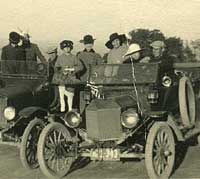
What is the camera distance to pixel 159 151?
8.41 meters

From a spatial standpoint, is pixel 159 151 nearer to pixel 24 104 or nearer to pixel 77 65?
pixel 24 104

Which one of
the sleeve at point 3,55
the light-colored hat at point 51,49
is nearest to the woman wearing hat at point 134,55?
the sleeve at point 3,55

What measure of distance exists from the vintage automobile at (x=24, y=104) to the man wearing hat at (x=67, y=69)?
0.33 meters

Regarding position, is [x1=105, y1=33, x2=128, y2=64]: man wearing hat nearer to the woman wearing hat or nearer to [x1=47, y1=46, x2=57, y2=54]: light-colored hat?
the woman wearing hat

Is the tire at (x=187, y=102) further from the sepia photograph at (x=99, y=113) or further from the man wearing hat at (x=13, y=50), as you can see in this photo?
the man wearing hat at (x=13, y=50)

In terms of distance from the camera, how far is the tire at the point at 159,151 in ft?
26.7

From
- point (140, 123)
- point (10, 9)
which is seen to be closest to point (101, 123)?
point (140, 123)

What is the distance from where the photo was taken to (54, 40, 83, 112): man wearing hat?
1031 centimetres

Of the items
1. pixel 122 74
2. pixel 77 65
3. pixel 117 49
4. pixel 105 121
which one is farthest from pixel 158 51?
pixel 105 121

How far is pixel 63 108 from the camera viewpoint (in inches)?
410

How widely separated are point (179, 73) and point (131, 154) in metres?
2.56

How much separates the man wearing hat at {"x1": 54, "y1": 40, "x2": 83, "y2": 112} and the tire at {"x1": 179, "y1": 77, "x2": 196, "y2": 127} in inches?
76.7

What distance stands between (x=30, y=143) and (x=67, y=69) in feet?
5.34

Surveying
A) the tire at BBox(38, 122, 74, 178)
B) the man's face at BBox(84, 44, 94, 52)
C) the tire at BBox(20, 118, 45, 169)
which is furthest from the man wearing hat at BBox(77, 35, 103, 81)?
the tire at BBox(38, 122, 74, 178)
